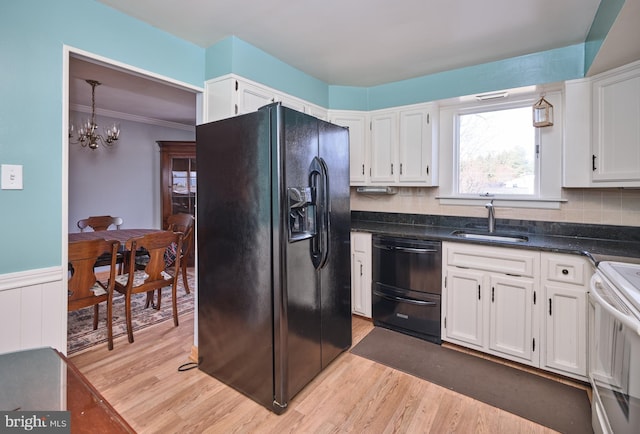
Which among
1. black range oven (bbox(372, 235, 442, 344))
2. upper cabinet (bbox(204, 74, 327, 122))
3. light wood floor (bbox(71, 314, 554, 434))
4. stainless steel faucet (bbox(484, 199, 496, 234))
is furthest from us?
stainless steel faucet (bbox(484, 199, 496, 234))

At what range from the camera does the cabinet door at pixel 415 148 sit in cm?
300

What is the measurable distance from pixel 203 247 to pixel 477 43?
258cm

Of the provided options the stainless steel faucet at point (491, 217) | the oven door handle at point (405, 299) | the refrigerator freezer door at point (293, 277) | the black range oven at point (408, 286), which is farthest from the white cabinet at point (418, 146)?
the refrigerator freezer door at point (293, 277)

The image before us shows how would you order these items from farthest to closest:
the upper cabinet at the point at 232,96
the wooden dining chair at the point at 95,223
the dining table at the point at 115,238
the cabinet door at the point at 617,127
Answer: the wooden dining chair at the point at 95,223, the dining table at the point at 115,238, the upper cabinet at the point at 232,96, the cabinet door at the point at 617,127

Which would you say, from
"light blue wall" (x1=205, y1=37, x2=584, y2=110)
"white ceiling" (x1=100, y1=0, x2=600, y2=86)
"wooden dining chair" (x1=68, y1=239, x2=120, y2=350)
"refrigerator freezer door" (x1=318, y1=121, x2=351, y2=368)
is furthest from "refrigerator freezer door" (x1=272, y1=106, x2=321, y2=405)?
"wooden dining chair" (x1=68, y1=239, x2=120, y2=350)

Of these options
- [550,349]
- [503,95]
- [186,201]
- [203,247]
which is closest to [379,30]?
[503,95]

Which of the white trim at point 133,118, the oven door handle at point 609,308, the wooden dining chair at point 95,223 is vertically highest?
the white trim at point 133,118

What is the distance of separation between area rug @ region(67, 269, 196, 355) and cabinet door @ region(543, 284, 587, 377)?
10.7 feet

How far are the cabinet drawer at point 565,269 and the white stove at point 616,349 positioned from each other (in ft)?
0.98

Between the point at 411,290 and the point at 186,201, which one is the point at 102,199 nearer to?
the point at 186,201

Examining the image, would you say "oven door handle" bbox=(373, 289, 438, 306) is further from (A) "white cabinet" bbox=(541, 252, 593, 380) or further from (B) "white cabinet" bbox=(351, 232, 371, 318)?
(A) "white cabinet" bbox=(541, 252, 593, 380)

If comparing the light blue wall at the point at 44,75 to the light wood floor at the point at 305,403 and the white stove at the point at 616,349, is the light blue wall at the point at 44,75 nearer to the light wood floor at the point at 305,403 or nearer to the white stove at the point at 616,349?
the light wood floor at the point at 305,403

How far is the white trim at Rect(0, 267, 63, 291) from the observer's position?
161cm

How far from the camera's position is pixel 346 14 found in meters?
2.05
